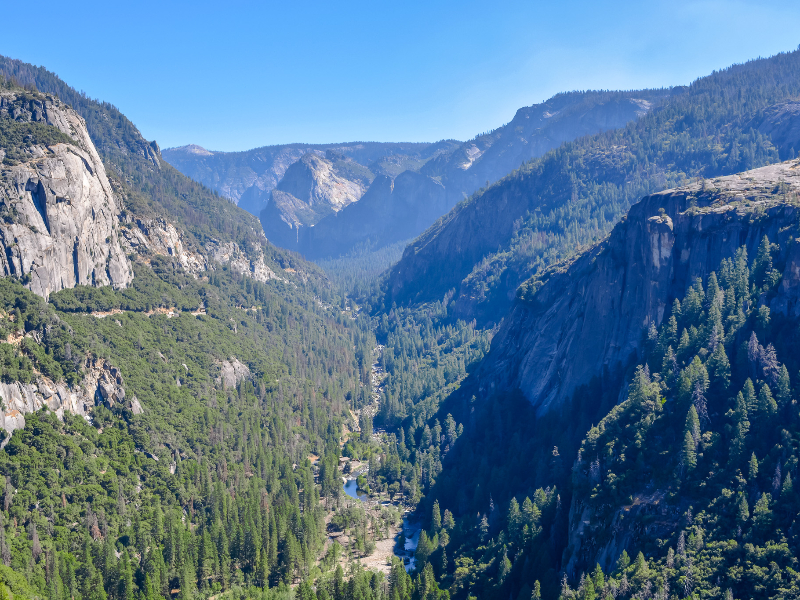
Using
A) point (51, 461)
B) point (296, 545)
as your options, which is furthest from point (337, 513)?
point (51, 461)

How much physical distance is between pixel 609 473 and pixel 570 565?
14657 mm

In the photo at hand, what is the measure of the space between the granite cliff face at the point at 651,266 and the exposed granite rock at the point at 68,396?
96354 mm

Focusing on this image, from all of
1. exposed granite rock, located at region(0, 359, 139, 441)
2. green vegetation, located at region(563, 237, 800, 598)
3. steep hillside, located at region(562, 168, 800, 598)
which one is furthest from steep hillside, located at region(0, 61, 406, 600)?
green vegetation, located at region(563, 237, 800, 598)

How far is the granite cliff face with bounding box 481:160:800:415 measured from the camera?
423 ft

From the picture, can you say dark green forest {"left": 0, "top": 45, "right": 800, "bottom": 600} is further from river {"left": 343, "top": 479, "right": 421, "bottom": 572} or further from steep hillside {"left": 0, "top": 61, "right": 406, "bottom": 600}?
river {"left": 343, "top": 479, "right": 421, "bottom": 572}

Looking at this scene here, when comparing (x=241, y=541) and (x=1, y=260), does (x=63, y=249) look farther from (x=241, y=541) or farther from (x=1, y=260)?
(x=241, y=541)

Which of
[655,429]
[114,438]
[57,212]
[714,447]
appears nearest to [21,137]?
[57,212]

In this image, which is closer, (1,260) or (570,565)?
(570,565)

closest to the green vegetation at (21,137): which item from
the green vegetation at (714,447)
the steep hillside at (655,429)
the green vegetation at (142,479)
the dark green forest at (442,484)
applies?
the dark green forest at (442,484)

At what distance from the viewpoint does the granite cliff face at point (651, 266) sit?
129 meters

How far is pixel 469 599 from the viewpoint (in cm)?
10281

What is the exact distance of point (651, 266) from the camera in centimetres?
14150

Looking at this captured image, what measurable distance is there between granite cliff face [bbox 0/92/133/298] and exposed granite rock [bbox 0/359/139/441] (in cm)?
2682

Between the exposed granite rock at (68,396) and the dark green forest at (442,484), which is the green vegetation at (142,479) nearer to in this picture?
the dark green forest at (442,484)
